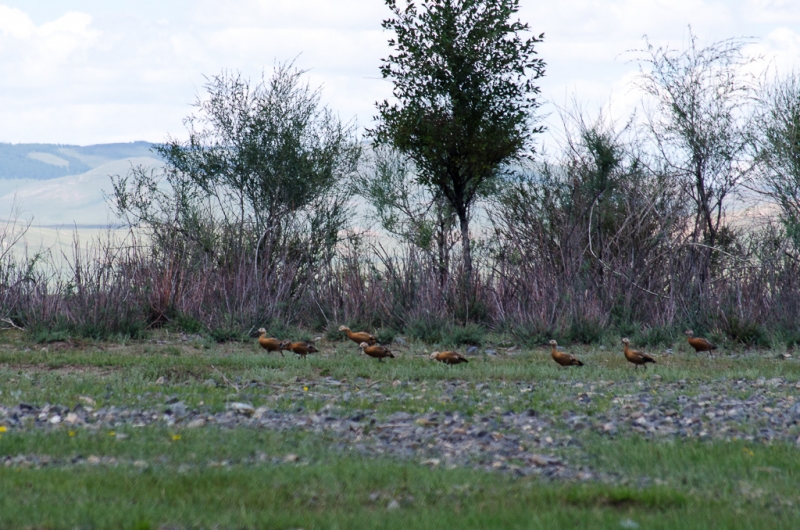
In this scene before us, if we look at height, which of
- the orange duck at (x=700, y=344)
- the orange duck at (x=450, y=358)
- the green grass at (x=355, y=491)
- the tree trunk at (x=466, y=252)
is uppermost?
the tree trunk at (x=466, y=252)

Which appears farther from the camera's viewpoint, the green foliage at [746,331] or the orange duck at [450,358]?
the green foliage at [746,331]

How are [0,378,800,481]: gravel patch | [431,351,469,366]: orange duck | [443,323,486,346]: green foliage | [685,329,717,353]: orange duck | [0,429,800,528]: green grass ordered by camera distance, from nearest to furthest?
[0,429,800,528]: green grass → [0,378,800,481]: gravel patch → [431,351,469,366]: orange duck → [685,329,717,353]: orange duck → [443,323,486,346]: green foliage

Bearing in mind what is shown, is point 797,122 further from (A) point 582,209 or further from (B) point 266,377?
(B) point 266,377

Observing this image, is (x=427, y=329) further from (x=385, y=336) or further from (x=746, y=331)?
(x=746, y=331)

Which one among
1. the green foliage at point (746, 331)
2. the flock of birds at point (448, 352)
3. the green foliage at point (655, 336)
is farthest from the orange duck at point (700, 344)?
the green foliage at point (746, 331)

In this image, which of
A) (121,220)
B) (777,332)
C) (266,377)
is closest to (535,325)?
(777,332)

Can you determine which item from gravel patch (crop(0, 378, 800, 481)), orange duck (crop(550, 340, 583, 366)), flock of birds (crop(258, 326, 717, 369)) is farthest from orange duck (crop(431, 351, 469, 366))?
gravel patch (crop(0, 378, 800, 481))

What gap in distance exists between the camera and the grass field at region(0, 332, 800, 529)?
492 centimetres

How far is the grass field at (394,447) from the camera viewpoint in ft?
16.1

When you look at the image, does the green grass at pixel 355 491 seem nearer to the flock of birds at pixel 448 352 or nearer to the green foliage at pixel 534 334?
the flock of birds at pixel 448 352

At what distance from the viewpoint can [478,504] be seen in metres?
5.12

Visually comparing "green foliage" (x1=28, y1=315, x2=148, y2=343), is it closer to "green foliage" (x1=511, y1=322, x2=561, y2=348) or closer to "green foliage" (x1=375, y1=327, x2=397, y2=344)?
"green foliage" (x1=375, y1=327, x2=397, y2=344)

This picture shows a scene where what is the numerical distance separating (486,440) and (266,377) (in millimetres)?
4512

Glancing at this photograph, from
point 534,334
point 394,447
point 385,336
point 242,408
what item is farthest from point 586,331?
point 394,447
